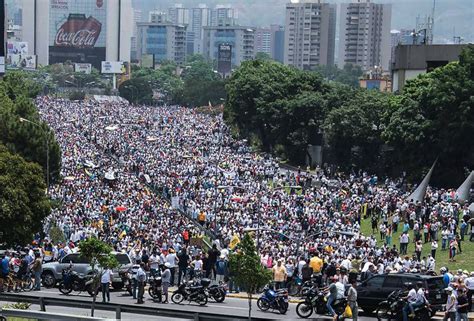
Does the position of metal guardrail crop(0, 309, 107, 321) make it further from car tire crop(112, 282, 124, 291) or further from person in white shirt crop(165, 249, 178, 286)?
person in white shirt crop(165, 249, 178, 286)

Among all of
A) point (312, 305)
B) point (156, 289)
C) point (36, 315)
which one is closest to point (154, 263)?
point (156, 289)

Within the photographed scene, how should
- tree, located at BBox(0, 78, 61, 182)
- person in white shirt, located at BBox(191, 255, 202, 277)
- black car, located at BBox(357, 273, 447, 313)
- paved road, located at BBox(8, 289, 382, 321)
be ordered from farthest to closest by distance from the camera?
1. tree, located at BBox(0, 78, 61, 182)
2. person in white shirt, located at BBox(191, 255, 202, 277)
3. paved road, located at BBox(8, 289, 382, 321)
4. black car, located at BBox(357, 273, 447, 313)

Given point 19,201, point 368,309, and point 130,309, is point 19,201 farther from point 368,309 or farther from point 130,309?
point 368,309

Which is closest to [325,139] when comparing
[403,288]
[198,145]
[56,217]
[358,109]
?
[358,109]

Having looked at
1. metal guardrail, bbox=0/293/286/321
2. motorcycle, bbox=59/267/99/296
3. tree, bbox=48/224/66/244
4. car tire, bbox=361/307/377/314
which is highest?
metal guardrail, bbox=0/293/286/321

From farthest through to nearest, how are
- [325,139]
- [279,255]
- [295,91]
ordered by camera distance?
[295,91] → [325,139] → [279,255]

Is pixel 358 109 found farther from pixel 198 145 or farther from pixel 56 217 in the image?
pixel 56 217

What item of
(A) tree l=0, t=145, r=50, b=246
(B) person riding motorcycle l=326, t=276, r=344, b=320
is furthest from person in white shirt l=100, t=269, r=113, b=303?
(B) person riding motorcycle l=326, t=276, r=344, b=320

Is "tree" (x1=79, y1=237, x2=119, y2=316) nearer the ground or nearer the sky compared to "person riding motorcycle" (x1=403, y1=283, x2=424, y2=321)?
nearer the sky
